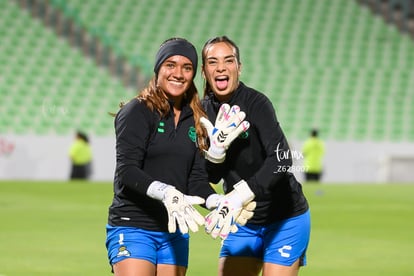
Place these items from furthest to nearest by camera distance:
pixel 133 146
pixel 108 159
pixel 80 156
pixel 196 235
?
pixel 108 159 < pixel 80 156 < pixel 196 235 < pixel 133 146

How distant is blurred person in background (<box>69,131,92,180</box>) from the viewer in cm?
2598

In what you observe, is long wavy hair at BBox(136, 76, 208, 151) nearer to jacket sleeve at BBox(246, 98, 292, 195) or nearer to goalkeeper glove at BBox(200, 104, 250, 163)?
goalkeeper glove at BBox(200, 104, 250, 163)

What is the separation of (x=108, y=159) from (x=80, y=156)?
156cm

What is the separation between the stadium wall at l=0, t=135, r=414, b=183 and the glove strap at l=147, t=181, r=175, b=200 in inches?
848

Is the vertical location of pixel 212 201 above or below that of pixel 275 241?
above

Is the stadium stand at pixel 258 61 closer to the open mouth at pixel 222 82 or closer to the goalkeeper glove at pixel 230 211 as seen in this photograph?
the open mouth at pixel 222 82

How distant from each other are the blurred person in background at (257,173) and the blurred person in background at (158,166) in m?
0.26

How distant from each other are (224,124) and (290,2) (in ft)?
97.0

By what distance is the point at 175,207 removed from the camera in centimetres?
552

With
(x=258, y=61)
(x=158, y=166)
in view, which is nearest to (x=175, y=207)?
(x=158, y=166)

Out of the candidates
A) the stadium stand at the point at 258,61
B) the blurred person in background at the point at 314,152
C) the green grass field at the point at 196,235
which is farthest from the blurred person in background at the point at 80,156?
the blurred person in background at the point at 314,152

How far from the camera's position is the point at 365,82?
104 feet

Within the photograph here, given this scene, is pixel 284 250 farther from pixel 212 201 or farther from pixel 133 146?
pixel 133 146

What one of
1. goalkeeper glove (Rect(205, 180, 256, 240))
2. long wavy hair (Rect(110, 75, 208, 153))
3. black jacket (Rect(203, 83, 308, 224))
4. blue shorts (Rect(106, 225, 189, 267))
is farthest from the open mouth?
blue shorts (Rect(106, 225, 189, 267))
